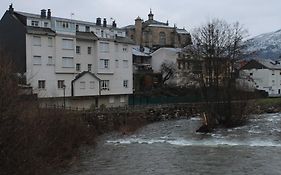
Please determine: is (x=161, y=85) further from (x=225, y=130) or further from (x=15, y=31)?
(x=225, y=130)

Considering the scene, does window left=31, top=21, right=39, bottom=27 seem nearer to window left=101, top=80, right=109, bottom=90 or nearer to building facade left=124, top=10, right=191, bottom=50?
window left=101, top=80, right=109, bottom=90

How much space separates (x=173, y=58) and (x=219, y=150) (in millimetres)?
59132

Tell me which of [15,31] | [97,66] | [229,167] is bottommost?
[229,167]

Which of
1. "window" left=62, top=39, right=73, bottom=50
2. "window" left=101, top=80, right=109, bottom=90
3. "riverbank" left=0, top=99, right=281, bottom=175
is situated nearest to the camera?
"riverbank" left=0, top=99, right=281, bottom=175

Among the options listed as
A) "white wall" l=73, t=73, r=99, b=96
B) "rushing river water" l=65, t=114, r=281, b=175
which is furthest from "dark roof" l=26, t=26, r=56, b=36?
"rushing river water" l=65, t=114, r=281, b=175

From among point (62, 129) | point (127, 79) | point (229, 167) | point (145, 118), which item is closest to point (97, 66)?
point (127, 79)

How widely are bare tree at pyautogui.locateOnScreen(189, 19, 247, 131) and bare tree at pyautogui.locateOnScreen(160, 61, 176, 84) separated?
32.8 m

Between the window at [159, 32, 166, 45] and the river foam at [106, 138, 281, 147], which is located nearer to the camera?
the river foam at [106, 138, 281, 147]

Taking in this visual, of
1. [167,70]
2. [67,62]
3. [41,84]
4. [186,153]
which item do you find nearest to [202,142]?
[186,153]

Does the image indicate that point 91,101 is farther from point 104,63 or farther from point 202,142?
point 202,142

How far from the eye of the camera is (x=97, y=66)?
6344 centimetres

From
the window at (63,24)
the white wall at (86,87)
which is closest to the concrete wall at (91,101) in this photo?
the white wall at (86,87)

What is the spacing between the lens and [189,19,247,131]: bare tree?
152 ft

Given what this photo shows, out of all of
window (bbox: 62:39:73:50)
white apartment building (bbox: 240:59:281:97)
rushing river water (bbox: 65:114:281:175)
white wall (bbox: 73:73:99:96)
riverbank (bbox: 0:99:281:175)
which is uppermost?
window (bbox: 62:39:73:50)
